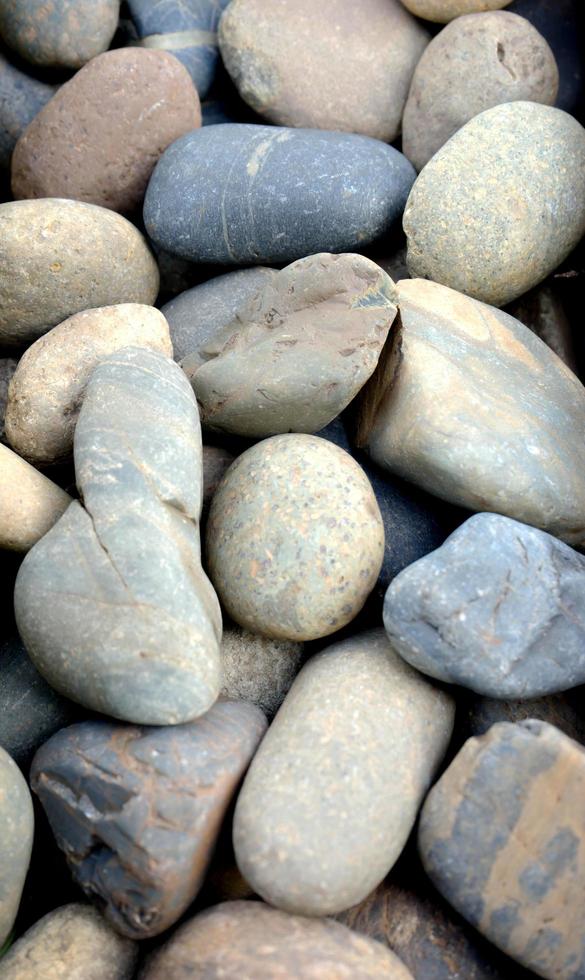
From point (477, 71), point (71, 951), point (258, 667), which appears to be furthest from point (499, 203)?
point (71, 951)

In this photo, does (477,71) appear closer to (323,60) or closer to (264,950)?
(323,60)

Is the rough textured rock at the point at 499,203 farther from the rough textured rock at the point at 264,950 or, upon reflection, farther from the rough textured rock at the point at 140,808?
the rough textured rock at the point at 264,950

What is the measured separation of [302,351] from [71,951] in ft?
4.04

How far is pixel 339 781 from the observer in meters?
1.62

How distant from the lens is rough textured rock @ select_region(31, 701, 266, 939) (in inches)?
62.2

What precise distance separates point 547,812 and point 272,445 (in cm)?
89

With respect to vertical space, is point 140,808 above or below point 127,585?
below

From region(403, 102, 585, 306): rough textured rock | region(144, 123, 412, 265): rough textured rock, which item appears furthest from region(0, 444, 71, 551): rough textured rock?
region(403, 102, 585, 306): rough textured rock

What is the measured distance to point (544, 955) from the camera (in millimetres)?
1606

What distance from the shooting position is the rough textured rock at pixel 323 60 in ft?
8.86

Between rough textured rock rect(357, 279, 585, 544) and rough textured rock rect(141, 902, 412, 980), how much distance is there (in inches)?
35.3

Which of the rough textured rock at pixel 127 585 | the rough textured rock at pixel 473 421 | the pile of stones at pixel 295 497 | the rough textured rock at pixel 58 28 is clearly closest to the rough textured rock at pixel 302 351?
the pile of stones at pixel 295 497

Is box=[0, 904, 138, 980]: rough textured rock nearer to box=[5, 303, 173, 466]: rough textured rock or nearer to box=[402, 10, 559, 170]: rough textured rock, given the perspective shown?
box=[5, 303, 173, 466]: rough textured rock

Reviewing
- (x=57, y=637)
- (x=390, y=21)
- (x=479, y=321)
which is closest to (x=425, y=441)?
(x=479, y=321)
